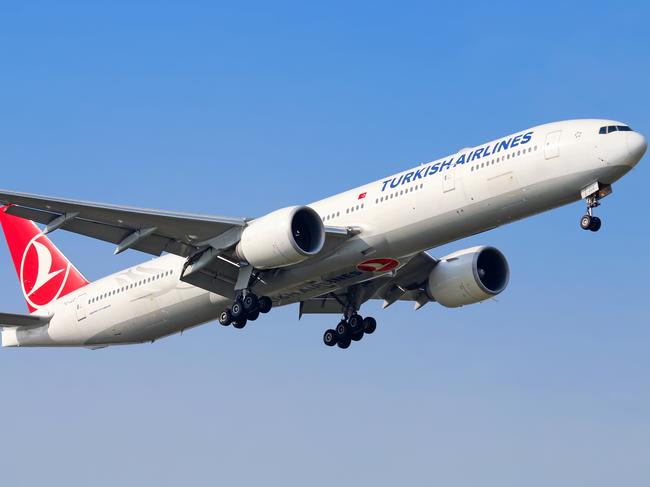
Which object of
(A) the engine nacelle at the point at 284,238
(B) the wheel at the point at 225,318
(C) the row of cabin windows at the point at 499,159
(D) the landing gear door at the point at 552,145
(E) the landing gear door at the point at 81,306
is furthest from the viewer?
(E) the landing gear door at the point at 81,306

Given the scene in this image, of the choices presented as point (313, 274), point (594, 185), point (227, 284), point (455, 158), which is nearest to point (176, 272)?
point (227, 284)

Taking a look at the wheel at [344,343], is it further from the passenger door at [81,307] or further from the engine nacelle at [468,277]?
the passenger door at [81,307]

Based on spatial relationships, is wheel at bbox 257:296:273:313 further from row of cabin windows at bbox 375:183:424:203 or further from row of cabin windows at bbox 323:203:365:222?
row of cabin windows at bbox 375:183:424:203

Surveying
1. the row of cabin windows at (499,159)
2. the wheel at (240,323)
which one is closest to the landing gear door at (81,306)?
the wheel at (240,323)

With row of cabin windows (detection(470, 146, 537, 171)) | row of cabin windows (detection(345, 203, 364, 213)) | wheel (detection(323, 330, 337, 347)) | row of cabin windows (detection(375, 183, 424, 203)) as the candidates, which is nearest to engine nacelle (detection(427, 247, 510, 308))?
wheel (detection(323, 330, 337, 347))

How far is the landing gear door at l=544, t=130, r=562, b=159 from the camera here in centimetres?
3562

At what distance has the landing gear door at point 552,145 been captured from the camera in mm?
35625

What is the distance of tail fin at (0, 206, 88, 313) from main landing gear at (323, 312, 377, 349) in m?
9.81

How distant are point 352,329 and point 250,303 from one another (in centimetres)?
633

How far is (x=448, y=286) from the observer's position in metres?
43.4

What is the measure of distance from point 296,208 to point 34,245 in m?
15.6

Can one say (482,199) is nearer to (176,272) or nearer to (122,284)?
(176,272)

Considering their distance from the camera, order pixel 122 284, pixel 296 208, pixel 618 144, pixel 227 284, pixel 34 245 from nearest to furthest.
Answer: pixel 618 144
pixel 296 208
pixel 227 284
pixel 122 284
pixel 34 245

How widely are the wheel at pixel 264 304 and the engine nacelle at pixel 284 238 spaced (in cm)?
181
